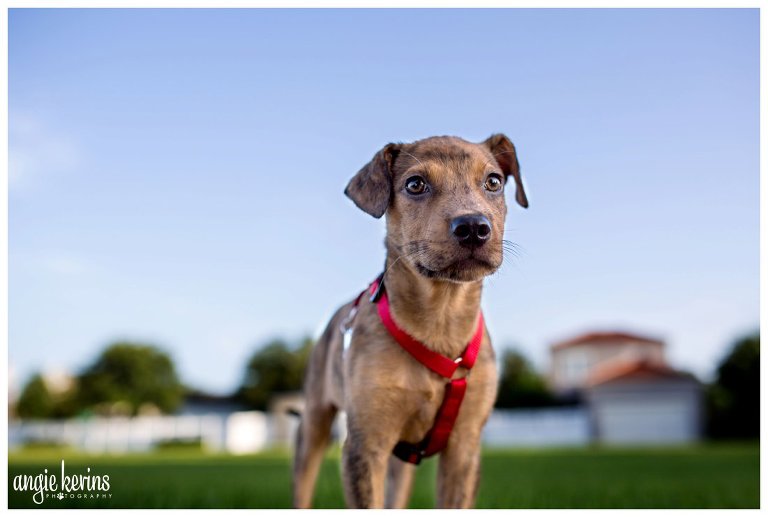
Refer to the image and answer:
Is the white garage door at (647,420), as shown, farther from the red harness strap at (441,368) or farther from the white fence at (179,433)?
the red harness strap at (441,368)

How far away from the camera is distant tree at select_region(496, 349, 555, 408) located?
35906 millimetres

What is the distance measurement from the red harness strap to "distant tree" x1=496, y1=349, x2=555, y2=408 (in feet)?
80.2

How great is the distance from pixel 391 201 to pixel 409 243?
0.33m

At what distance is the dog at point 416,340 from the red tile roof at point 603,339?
47816mm

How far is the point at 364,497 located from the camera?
356 centimetres

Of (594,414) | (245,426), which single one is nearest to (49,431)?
(245,426)

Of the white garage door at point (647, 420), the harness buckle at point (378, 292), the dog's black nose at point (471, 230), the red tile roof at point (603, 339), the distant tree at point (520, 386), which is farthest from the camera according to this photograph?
the red tile roof at point (603, 339)

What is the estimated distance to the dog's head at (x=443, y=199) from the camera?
3238 millimetres

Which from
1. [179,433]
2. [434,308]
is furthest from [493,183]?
[179,433]

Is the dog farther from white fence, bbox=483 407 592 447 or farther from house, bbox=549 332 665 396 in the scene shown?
house, bbox=549 332 665 396

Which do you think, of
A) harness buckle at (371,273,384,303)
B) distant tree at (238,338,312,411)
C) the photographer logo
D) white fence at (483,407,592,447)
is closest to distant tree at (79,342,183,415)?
distant tree at (238,338,312,411)

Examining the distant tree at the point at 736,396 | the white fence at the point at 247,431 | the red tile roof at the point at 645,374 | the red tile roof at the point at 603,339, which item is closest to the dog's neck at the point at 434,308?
the distant tree at the point at 736,396

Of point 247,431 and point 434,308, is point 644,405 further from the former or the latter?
point 434,308

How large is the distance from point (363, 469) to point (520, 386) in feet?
123
